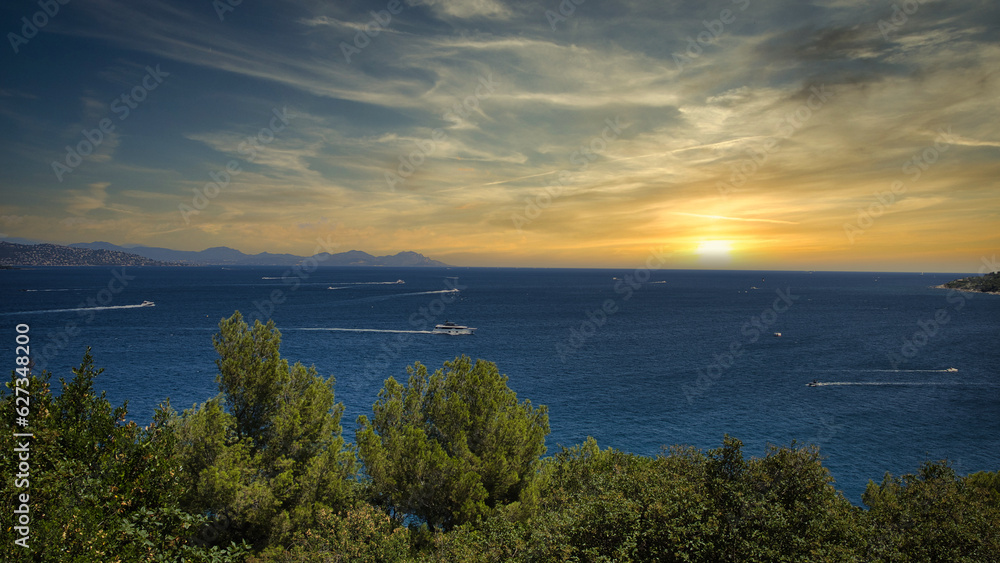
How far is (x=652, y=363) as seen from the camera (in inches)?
3076

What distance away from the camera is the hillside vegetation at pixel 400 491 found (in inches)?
468

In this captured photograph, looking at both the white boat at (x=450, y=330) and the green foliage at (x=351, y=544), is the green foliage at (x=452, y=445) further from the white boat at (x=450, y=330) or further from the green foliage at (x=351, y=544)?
the white boat at (x=450, y=330)

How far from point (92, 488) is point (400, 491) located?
12071 mm

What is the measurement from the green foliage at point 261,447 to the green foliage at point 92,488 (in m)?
3.22

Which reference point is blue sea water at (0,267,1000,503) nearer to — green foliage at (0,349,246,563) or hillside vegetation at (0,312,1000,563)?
hillside vegetation at (0,312,1000,563)

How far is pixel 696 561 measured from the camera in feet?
40.8

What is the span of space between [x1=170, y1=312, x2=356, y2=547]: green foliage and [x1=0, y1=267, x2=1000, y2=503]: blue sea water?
89.8 feet

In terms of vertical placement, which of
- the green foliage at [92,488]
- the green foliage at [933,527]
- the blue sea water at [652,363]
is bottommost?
the blue sea water at [652,363]

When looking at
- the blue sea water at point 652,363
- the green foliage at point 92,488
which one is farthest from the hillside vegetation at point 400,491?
the blue sea water at point 652,363

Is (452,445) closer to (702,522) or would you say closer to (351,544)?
(351,544)

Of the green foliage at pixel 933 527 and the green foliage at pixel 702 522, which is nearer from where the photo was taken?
the green foliage at pixel 702 522

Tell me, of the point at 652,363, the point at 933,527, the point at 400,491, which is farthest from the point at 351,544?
the point at 652,363

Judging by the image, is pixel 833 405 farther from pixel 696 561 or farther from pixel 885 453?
pixel 696 561

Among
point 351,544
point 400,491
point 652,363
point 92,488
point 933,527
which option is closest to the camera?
point 92,488
